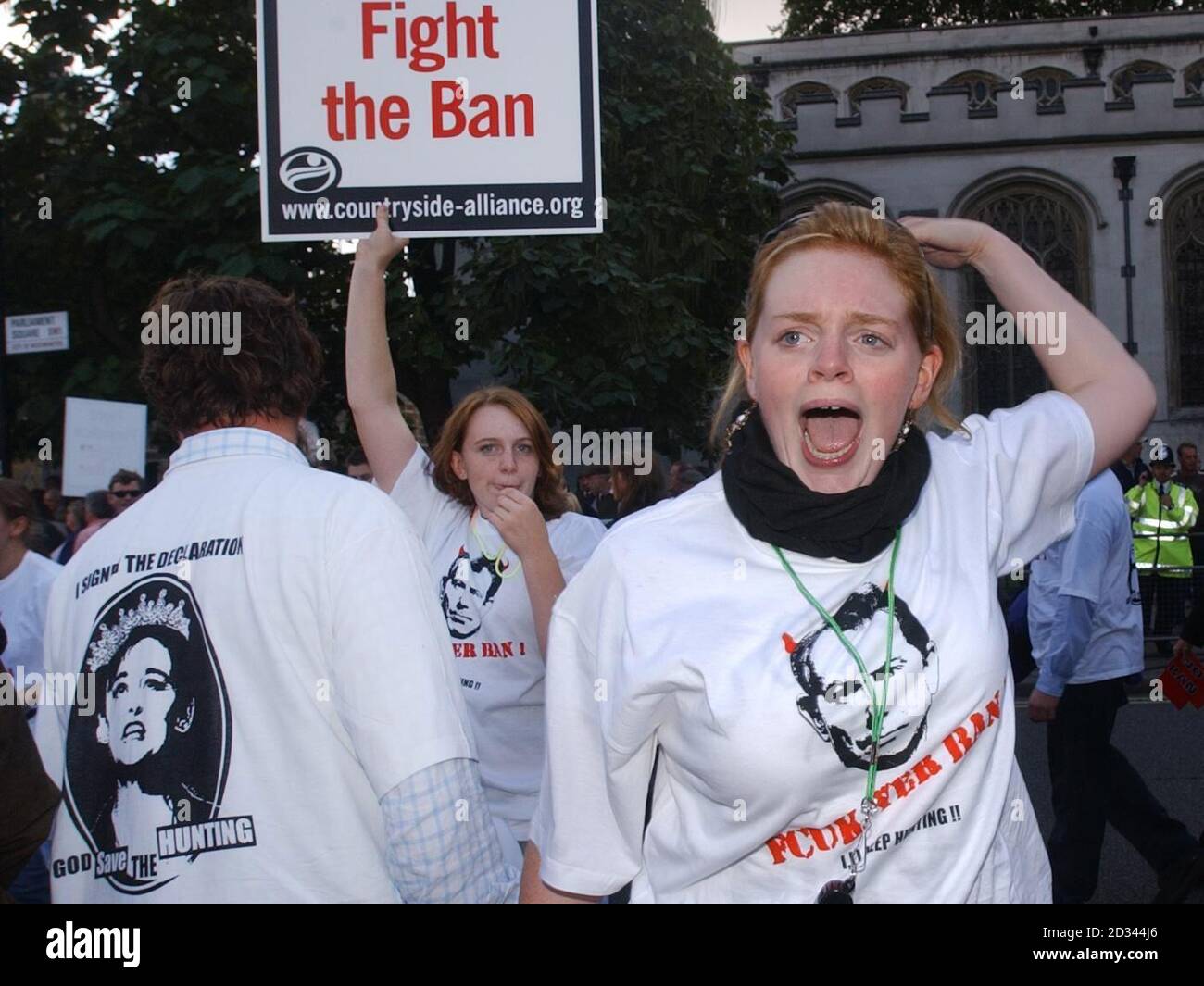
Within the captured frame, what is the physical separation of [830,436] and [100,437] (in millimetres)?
8907

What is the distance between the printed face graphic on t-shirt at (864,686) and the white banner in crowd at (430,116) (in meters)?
1.88

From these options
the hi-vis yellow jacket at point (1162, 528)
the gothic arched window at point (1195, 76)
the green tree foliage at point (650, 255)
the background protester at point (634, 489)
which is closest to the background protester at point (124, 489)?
the background protester at point (634, 489)

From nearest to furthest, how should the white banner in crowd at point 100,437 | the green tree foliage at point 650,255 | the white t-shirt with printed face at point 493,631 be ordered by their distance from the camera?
the white t-shirt with printed face at point 493,631, the white banner in crowd at point 100,437, the green tree foliage at point 650,255

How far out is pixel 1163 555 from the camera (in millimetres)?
13789

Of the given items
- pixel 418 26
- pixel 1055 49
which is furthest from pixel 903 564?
pixel 1055 49

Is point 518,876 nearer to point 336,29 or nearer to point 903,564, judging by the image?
point 903,564

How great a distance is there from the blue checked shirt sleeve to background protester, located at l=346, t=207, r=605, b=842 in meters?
1.32

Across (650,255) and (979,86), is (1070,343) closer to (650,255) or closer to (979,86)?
(650,255)

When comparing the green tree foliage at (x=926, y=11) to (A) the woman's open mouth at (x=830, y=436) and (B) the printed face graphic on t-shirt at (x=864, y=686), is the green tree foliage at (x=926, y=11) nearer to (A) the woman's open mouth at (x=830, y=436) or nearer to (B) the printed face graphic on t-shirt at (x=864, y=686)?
(A) the woman's open mouth at (x=830, y=436)

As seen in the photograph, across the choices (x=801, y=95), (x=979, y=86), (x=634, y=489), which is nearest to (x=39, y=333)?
(x=634, y=489)

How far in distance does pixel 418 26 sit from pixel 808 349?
6.08 feet

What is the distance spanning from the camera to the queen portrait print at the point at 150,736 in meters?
2.30

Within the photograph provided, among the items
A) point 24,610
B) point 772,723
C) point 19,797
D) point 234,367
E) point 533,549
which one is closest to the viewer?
point 772,723

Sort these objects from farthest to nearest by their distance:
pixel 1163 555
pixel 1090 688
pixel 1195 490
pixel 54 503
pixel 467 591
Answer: pixel 1195 490
pixel 54 503
pixel 1163 555
pixel 1090 688
pixel 467 591
